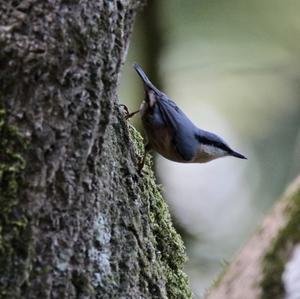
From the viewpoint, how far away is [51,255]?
6.27 feet

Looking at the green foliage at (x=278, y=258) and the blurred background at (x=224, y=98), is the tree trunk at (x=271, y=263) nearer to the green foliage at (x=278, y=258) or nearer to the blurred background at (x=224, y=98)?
the green foliage at (x=278, y=258)

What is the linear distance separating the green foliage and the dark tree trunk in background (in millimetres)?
494

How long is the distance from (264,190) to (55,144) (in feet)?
10.4

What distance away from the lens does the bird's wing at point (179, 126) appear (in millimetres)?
2795

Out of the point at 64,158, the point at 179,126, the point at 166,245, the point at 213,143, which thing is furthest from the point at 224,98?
the point at 64,158

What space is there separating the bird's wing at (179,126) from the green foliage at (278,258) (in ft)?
3.39

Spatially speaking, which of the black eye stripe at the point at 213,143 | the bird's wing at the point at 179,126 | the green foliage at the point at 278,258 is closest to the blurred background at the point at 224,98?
the black eye stripe at the point at 213,143

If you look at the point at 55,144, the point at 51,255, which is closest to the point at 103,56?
the point at 55,144

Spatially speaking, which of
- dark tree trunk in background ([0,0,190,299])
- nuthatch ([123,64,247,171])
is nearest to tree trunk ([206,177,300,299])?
dark tree trunk in background ([0,0,190,299])

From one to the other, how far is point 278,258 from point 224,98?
3.15 meters

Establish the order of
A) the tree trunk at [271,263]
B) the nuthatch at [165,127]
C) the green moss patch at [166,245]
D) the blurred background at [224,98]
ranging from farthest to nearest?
the blurred background at [224,98], the nuthatch at [165,127], the green moss patch at [166,245], the tree trunk at [271,263]

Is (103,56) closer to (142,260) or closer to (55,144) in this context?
(55,144)

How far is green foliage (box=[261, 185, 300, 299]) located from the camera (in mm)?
1701

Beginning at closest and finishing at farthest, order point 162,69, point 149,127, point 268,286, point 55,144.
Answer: point 268,286
point 55,144
point 149,127
point 162,69
